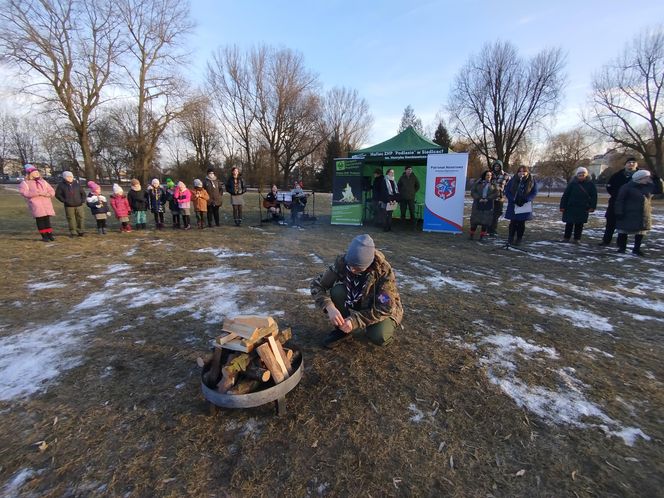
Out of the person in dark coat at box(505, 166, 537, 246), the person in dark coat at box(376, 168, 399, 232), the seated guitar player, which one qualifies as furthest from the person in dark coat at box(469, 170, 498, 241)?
the seated guitar player

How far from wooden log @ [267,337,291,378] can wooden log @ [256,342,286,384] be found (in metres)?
0.03

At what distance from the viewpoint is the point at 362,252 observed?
2840mm

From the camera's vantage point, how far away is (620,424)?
2.35 m

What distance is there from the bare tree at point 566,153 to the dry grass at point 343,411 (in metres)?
48.7

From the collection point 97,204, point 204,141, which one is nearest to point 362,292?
point 97,204

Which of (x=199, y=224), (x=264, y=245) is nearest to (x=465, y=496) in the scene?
(x=264, y=245)

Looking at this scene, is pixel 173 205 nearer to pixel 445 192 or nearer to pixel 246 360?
pixel 445 192

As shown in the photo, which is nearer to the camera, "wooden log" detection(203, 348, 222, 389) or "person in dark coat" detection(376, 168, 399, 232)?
"wooden log" detection(203, 348, 222, 389)

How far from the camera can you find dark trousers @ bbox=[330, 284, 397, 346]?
3164mm

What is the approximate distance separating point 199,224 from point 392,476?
1044 cm

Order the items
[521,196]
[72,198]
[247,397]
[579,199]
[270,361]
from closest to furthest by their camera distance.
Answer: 1. [247,397]
2. [270,361]
3. [521,196]
4. [579,199]
5. [72,198]

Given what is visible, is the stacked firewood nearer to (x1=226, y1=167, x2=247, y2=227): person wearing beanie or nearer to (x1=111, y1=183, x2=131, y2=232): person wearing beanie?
(x1=226, y1=167, x2=247, y2=227): person wearing beanie

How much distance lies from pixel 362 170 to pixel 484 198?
431 centimetres

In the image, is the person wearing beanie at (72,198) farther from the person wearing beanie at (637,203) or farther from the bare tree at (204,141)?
the bare tree at (204,141)
